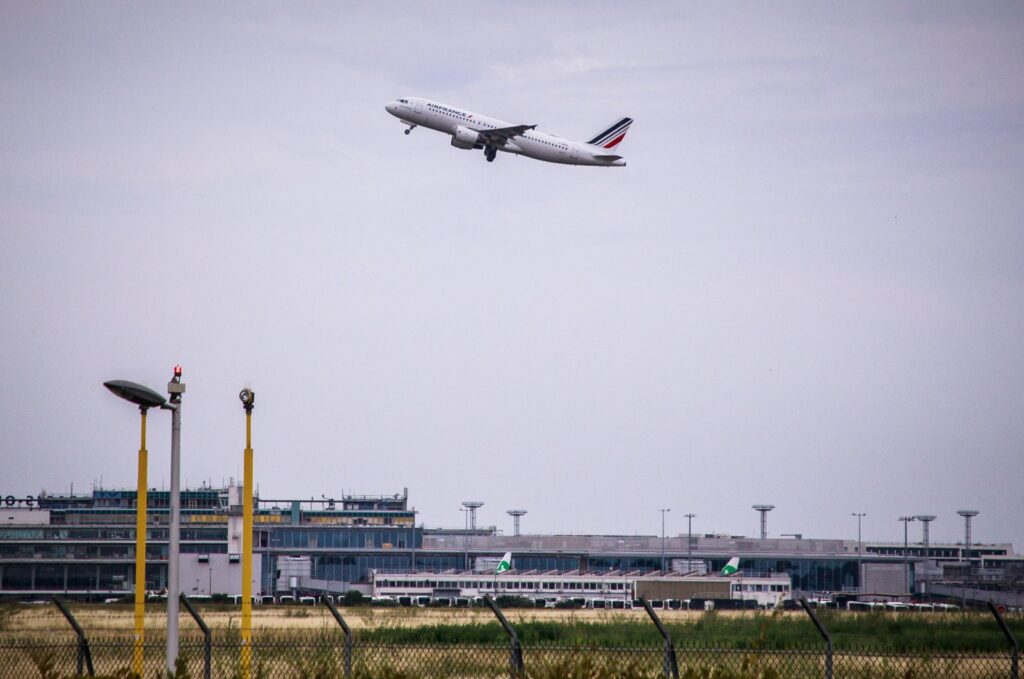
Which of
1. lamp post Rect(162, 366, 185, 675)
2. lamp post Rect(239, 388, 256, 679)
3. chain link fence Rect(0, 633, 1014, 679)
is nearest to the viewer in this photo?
lamp post Rect(162, 366, 185, 675)

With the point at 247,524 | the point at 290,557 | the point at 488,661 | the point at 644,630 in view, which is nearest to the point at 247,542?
the point at 247,524

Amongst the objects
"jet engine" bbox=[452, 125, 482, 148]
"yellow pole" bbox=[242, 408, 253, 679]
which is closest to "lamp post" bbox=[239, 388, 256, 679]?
"yellow pole" bbox=[242, 408, 253, 679]

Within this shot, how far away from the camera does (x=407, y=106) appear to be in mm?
107812

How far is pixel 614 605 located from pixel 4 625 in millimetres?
59853

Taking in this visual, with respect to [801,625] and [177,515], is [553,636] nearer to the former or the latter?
[801,625]

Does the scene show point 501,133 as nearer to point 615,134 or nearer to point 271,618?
point 615,134

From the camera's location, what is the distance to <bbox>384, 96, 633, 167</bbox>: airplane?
104188 mm

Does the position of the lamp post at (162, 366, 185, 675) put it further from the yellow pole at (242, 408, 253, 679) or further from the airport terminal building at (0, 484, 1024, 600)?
the airport terminal building at (0, 484, 1024, 600)

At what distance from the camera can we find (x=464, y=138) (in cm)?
10156

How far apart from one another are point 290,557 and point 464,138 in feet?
257

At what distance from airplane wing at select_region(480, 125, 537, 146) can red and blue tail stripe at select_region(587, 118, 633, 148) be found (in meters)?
34.2

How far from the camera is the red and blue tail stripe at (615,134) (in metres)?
139

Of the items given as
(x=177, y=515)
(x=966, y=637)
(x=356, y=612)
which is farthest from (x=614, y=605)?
(x=177, y=515)

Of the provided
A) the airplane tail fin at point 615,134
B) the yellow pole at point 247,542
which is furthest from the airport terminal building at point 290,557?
the yellow pole at point 247,542
